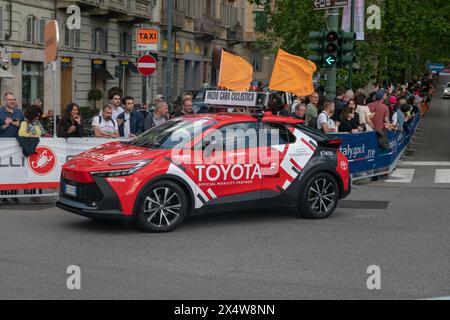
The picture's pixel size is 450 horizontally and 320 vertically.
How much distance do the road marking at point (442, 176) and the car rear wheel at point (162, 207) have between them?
7834mm

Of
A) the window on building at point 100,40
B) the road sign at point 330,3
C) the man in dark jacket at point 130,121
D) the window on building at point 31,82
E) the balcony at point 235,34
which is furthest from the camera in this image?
the balcony at point 235,34

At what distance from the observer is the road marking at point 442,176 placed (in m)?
16.9

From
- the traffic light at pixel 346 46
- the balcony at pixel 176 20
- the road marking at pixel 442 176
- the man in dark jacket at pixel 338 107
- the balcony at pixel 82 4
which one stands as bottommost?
the road marking at pixel 442 176

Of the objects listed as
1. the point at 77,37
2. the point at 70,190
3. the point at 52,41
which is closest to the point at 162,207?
the point at 70,190

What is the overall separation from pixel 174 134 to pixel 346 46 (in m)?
9.05

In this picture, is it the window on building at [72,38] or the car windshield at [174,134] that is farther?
the window on building at [72,38]

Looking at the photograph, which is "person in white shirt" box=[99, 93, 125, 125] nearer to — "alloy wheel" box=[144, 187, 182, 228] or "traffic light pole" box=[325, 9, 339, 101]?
"alloy wheel" box=[144, 187, 182, 228]

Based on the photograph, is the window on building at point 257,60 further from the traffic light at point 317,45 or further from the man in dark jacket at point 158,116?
the man in dark jacket at point 158,116

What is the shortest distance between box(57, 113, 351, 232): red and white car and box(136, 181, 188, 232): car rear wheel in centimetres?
1

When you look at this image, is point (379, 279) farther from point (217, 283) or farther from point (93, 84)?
point (93, 84)

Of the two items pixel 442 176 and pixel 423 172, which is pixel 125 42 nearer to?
pixel 423 172

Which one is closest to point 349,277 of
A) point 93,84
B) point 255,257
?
point 255,257

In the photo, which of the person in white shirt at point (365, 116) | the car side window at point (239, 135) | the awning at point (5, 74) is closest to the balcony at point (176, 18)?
the awning at point (5, 74)

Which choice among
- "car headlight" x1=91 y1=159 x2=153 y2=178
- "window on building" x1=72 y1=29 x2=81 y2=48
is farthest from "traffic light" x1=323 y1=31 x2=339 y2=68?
"window on building" x1=72 y1=29 x2=81 y2=48
